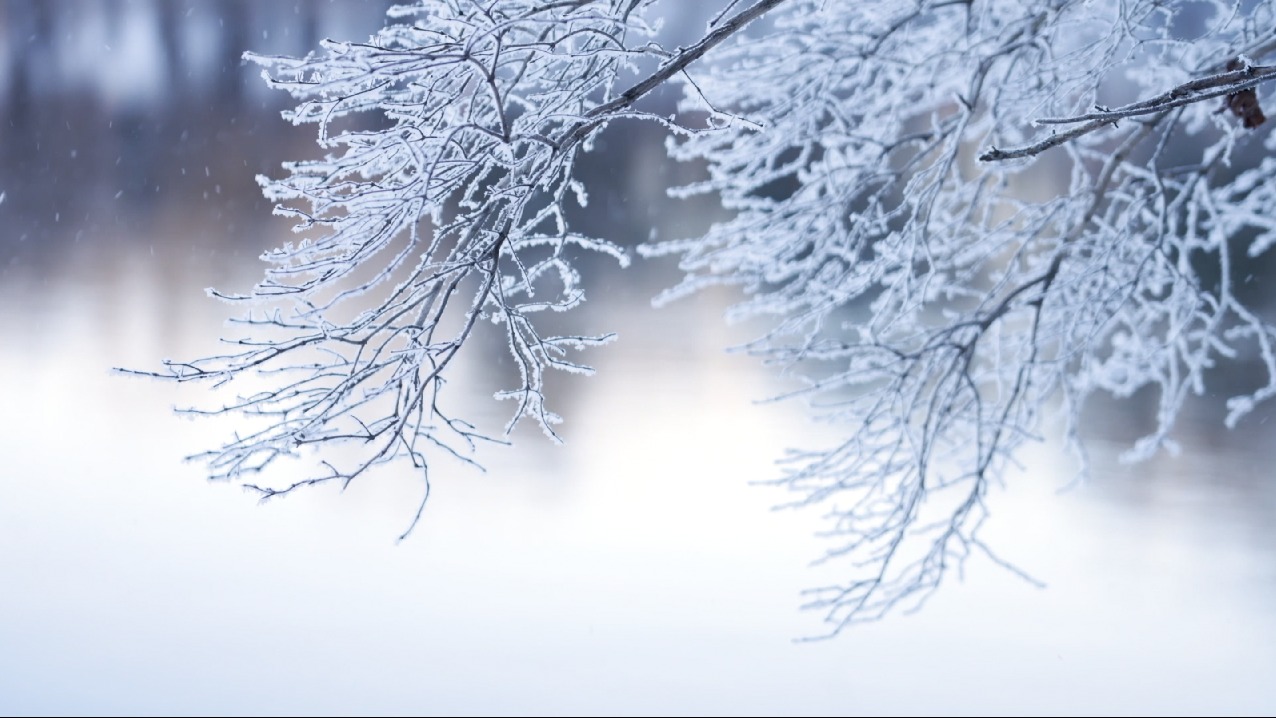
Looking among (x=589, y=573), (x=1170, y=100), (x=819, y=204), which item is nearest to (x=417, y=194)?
(x=1170, y=100)

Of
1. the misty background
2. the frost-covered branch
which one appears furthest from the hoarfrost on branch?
the misty background

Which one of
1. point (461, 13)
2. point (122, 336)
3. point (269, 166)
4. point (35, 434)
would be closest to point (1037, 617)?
point (461, 13)

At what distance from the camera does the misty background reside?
4871 mm

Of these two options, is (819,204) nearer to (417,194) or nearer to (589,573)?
(417,194)

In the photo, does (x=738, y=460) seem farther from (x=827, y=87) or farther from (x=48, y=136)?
(x=48, y=136)

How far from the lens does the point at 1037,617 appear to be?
575cm

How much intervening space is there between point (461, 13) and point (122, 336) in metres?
11.2

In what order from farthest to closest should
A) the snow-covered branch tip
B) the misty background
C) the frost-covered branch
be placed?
the misty background, the frost-covered branch, the snow-covered branch tip

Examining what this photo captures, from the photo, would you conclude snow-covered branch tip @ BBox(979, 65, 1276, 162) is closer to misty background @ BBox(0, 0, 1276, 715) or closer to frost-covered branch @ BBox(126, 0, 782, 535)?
frost-covered branch @ BBox(126, 0, 782, 535)

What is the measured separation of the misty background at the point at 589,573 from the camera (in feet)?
16.0

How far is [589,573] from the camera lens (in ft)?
20.4

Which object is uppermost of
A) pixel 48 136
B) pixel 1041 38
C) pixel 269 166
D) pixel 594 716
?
pixel 48 136

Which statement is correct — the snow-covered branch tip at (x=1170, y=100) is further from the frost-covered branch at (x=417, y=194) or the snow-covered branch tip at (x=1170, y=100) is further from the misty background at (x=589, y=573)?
the misty background at (x=589, y=573)

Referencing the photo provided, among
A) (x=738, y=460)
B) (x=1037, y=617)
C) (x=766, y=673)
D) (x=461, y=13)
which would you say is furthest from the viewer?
(x=738, y=460)
